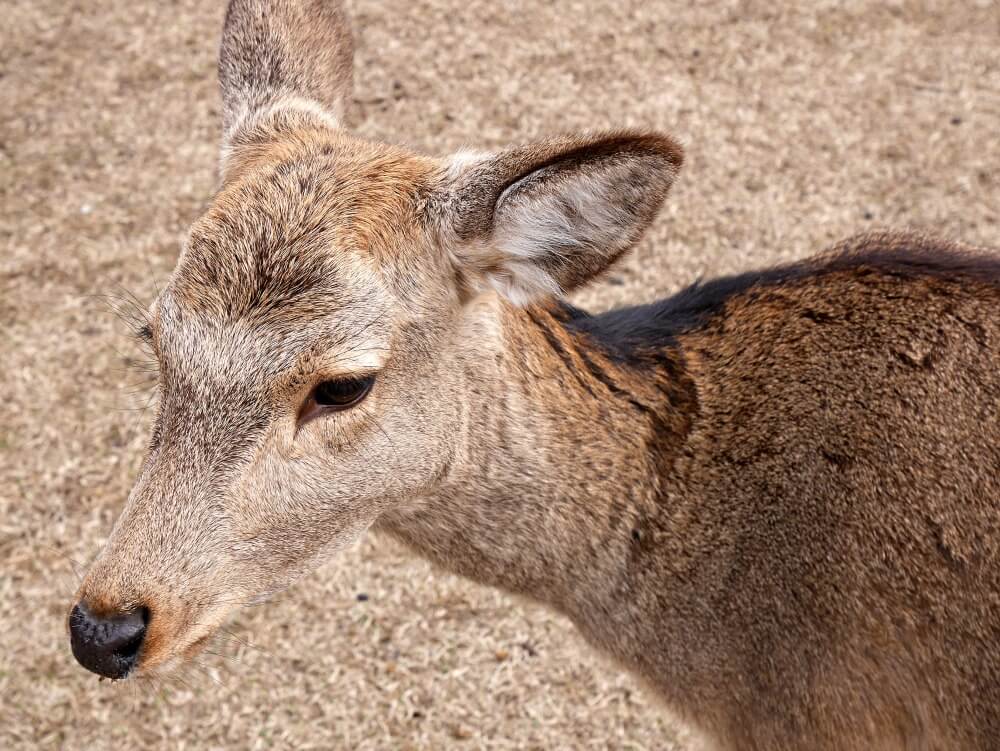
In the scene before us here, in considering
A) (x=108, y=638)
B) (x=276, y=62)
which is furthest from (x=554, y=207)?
(x=108, y=638)

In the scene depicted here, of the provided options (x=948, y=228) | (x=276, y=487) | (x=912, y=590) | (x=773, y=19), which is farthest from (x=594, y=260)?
(x=773, y=19)

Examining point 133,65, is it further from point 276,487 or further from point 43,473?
point 276,487

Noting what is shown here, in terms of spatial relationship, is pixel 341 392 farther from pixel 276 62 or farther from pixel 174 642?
pixel 276 62

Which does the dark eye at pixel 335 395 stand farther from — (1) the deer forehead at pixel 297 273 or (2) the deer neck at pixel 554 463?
(2) the deer neck at pixel 554 463

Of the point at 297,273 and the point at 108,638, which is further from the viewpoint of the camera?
the point at 297,273

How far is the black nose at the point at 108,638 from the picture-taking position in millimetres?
2545

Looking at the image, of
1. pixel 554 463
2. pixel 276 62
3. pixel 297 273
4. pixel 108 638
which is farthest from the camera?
pixel 276 62

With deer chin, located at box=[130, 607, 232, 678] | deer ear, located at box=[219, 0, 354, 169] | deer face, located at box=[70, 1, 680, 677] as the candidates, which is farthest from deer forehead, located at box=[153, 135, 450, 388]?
deer ear, located at box=[219, 0, 354, 169]

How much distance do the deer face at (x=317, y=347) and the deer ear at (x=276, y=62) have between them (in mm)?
661

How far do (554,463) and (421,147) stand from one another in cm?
441

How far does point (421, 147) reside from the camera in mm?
7051

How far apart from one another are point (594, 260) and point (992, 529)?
51.8 inches

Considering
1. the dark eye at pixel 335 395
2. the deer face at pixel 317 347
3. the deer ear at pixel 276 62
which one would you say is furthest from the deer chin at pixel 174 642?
the deer ear at pixel 276 62

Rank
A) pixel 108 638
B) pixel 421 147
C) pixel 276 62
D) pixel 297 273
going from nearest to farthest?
pixel 108 638, pixel 297 273, pixel 276 62, pixel 421 147
